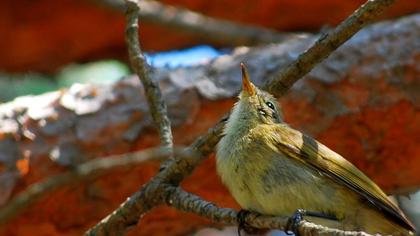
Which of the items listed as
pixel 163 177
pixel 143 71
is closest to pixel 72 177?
pixel 163 177

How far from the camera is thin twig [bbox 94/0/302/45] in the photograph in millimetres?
7414

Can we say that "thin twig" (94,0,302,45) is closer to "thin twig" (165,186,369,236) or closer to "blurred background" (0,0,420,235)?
"blurred background" (0,0,420,235)

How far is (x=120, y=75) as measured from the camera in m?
8.21

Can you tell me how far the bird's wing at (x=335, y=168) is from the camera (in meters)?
4.71

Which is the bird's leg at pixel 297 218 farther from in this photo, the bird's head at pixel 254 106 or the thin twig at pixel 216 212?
the bird's head at pixel 254 106

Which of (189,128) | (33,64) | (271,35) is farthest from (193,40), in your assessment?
(189,128)

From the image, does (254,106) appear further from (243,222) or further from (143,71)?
(243,222)

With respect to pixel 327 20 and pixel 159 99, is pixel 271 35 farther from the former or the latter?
pixel 159 99

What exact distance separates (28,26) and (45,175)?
2425 millimetres

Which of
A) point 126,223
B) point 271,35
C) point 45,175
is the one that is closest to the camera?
point 126,223

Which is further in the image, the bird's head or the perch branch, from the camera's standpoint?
the bird's head

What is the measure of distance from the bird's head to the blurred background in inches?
24.8

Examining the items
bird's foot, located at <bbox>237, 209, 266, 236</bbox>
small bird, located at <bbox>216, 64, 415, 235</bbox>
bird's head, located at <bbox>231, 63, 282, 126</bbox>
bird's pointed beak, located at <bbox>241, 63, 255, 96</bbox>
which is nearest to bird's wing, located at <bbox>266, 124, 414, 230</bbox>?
small bird, located at <bbox>216, 64, 415, 235</bbox>

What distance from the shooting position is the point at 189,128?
6031mm
